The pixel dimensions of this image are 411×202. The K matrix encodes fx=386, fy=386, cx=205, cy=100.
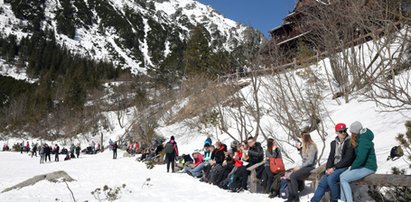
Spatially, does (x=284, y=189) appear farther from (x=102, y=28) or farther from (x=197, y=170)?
(x=102, y=28)

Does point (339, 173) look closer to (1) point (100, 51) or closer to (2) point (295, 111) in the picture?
(2) point (295, 111)

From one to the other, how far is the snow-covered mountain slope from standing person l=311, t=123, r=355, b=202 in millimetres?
126022

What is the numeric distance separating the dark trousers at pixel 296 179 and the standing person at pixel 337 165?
0.81m

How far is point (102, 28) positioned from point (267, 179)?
167127 millimetres

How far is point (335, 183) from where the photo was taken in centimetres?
629

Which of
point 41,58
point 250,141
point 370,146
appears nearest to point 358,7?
Answer: point 250,141

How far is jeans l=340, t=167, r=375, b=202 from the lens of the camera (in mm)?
5875

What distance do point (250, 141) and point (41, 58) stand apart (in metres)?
120

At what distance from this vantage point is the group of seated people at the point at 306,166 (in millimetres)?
5896

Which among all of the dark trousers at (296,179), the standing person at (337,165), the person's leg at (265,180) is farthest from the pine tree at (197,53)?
the standing person at (337,165)

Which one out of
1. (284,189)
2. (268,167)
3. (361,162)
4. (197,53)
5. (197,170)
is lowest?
(284,189)

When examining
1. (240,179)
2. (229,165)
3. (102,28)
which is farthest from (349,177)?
(102,28)

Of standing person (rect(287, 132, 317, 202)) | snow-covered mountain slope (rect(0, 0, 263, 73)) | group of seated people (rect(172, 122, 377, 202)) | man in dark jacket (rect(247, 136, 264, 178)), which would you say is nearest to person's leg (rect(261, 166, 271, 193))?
group of seated people (rect(172, 122, 377, 202))

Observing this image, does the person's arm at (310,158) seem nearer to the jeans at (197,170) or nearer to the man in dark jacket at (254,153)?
the man in dark jacket at (254,153)
